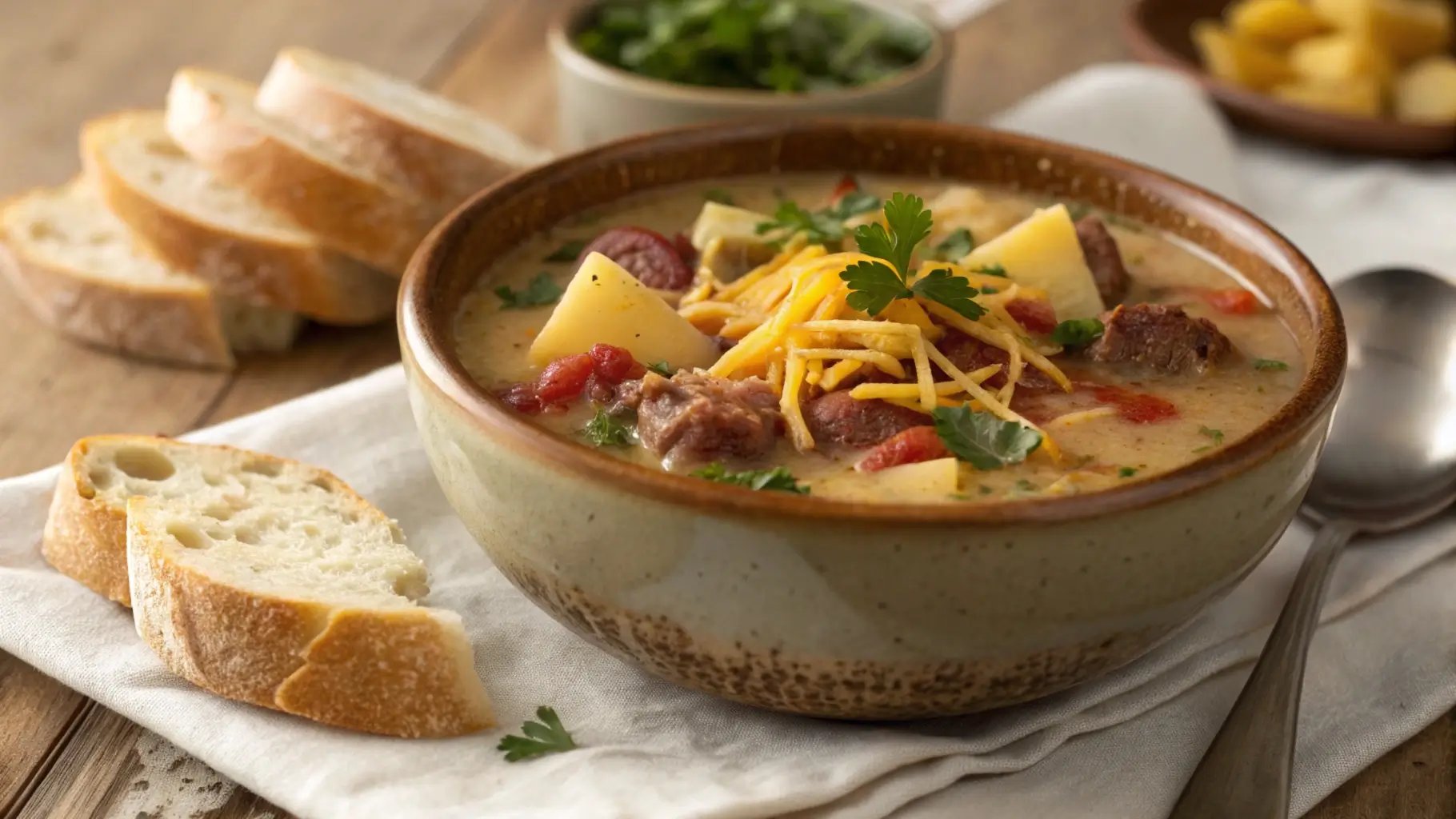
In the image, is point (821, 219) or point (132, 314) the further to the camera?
point (132, 314)

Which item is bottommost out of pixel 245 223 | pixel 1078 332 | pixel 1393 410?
pixel 1393 410

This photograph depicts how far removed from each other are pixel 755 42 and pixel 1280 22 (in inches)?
76.8

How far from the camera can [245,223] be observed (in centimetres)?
432

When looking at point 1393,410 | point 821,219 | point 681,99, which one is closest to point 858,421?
point 821,219

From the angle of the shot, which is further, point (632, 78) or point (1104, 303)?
point (632, 78)

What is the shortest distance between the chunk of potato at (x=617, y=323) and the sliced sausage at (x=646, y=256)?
0.30 m

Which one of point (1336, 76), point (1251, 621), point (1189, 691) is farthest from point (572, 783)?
point (1336, 76)

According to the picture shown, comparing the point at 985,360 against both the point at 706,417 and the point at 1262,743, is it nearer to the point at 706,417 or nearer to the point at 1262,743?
the point at 706,417

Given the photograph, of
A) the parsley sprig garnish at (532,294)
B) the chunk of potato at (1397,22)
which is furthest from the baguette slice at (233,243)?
the chunk of potato at (1397,22)

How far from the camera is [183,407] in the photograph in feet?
13.2

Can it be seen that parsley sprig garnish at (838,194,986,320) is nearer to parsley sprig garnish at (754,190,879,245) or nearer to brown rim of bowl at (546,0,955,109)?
parsley sprig garnish at (754,190,879,245)

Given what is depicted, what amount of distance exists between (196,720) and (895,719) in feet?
3.95

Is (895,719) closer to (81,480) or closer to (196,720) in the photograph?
(196,720)

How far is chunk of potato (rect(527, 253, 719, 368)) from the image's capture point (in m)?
2.94
